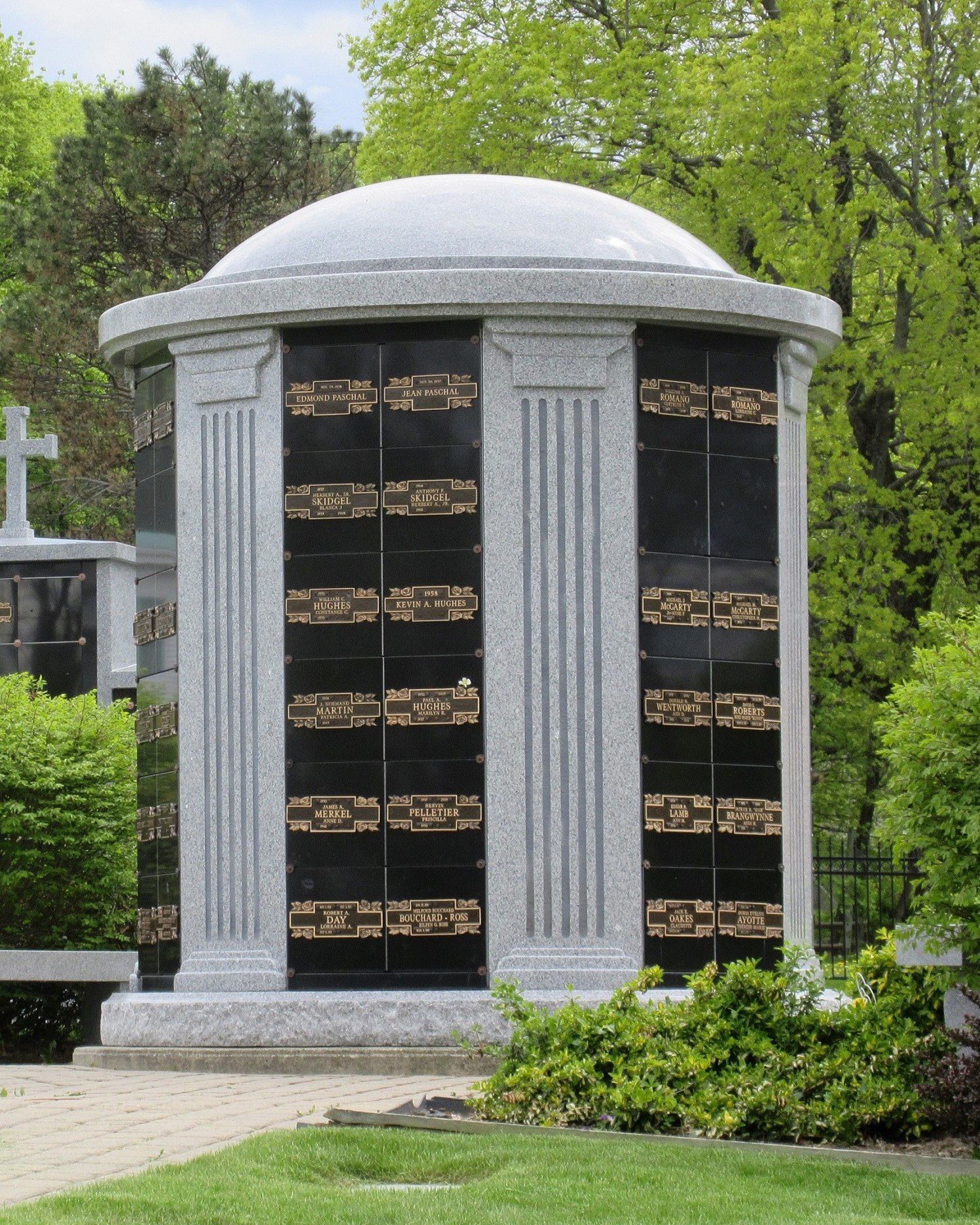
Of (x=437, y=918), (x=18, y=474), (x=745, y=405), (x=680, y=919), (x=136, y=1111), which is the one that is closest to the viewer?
(x=136, y=1111)

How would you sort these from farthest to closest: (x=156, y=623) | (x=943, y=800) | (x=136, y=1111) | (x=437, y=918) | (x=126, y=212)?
1. (x=126, y=212)
2. (x=156, y=623)
3. (x=437, y=918)
4. (x=136, y=1111)
5. (x=943, y=800)

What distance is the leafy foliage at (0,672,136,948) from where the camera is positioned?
14.4 meters

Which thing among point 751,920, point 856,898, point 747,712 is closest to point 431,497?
point 747,712

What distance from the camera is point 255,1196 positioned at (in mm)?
6668

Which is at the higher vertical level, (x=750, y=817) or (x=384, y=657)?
(x=384, y=657)

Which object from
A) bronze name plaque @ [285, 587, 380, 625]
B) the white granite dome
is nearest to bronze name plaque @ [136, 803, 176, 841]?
bronze name plaque @ [285, 587, 380, 625]

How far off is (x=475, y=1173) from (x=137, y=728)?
248 inches

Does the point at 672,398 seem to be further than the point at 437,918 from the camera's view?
Yes

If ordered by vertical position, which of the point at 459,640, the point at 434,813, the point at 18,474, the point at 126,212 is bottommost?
the point at 434,813

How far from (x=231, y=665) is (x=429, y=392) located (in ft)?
6.97

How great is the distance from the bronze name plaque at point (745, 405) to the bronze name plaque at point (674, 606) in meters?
1.19

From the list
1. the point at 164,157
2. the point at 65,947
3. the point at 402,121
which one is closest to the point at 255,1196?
the point at 65,947

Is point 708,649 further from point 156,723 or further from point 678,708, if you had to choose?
point 156,723

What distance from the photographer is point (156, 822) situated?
12547mm
